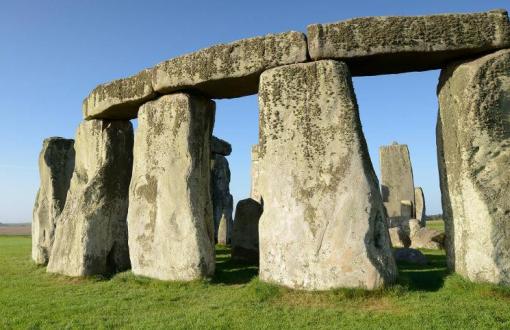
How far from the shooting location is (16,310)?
232 inches

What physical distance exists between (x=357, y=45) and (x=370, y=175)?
5.80 ft

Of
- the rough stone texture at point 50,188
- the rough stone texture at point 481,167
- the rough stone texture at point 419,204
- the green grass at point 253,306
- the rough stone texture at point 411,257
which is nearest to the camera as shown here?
the green grass at point 253,306

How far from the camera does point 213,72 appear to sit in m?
6.98

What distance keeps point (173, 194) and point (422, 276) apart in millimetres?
3970

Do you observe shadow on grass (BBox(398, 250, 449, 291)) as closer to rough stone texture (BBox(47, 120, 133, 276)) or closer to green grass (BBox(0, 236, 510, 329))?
green grass (BBox(0, 236, 510, 329))

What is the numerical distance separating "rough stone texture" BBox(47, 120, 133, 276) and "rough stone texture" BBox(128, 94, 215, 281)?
877 millimetres

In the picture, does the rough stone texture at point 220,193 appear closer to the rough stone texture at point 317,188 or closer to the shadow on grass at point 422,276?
the shadow on grass at point 422,276

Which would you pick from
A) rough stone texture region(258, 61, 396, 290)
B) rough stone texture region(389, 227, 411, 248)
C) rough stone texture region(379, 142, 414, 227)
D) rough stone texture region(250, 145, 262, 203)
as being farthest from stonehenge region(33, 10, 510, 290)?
rough stone texture region(379, 142, 414, 227)

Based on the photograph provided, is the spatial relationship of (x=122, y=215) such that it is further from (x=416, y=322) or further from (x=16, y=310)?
(x=416, y=322)

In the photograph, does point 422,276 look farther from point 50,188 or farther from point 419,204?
point 419,204

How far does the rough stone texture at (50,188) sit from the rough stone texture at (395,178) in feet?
40.3

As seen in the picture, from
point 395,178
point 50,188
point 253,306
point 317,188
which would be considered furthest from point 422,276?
point 395,178

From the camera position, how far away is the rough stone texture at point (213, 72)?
6547mm

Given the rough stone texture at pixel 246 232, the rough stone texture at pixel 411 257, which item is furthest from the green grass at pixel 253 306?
the rough stone texture at pixel 246 232
